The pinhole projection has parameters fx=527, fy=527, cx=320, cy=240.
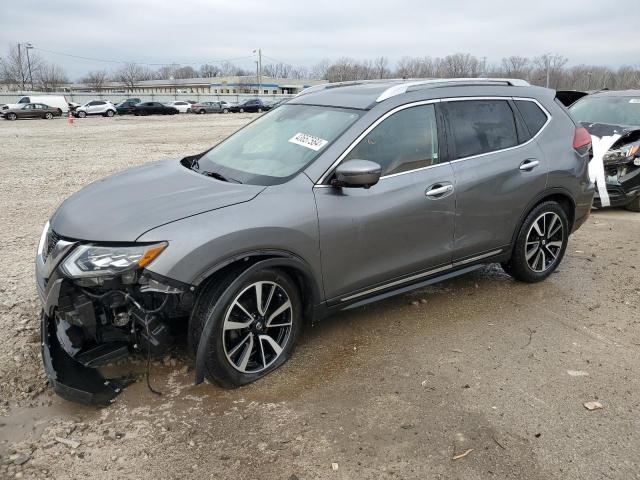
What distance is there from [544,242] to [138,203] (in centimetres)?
367

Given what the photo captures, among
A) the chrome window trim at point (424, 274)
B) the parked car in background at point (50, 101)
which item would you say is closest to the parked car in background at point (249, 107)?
the parked car in background at point (50, 101)

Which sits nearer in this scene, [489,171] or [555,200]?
[489,171]

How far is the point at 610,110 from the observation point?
895cm

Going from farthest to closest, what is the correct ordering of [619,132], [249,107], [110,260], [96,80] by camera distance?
1. [96,80]
2. [249,107]
3. [619,132]
4. [110,260]

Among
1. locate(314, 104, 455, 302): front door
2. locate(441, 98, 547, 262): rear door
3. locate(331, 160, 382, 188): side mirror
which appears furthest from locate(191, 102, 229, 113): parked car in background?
locate(331, 160, 382, 188): side mirror

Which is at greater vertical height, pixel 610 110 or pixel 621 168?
pixel 610 110

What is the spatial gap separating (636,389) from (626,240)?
12.9 feet

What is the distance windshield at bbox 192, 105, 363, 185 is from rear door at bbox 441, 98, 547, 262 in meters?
0.97

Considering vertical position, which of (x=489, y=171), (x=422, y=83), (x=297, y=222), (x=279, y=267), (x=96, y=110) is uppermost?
(x=96, y=110)

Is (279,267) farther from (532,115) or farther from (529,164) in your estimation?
(532,115)

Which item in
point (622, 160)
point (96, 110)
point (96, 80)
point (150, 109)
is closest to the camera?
point (622, 160)

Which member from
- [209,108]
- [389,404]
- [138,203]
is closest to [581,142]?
[389,404]

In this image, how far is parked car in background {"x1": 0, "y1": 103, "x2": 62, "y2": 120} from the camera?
1489 inches

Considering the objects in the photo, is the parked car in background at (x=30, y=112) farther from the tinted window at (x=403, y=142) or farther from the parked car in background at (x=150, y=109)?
the tinted window at (x=403, y=142)
